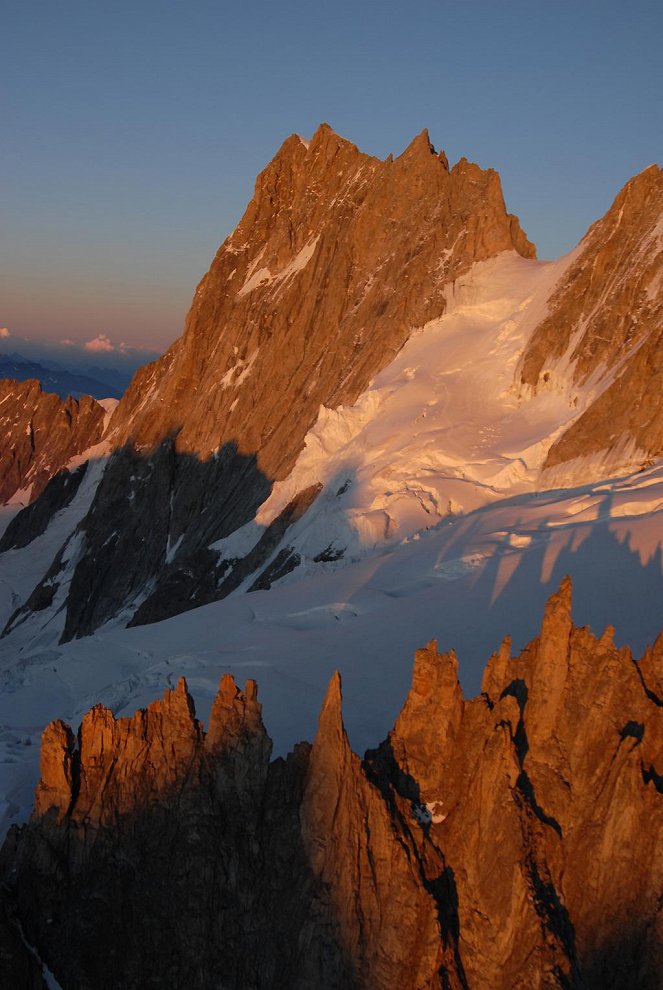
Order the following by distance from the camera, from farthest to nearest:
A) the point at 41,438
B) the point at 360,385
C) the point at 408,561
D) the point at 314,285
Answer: the point at 41,438, the point at 314,285, the point at 360,385, the point at 408,561

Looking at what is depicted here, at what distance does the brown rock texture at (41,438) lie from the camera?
88500 mm

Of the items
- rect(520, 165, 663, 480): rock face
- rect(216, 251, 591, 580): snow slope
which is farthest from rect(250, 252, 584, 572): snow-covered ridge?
rect(520, 165, 663, 480): rock face

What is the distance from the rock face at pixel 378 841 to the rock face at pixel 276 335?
25.0 metres

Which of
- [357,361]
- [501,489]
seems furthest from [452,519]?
[357,361]

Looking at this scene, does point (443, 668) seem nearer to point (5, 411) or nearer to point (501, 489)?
point (501, 489)

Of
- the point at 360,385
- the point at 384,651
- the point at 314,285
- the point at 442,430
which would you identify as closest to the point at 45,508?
the point at 314,285

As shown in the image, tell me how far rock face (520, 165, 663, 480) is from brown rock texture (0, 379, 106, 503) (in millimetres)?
59770

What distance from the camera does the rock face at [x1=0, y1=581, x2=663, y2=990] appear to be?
9875 millimetres

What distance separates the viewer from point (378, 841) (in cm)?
1081

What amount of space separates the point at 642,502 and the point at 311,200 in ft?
130

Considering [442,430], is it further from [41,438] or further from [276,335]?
[41,438]

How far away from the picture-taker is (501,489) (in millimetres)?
29984

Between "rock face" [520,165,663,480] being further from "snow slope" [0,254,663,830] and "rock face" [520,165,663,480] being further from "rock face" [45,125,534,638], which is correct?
"rock face" [45,125,534,638]

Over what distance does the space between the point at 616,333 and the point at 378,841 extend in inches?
949
